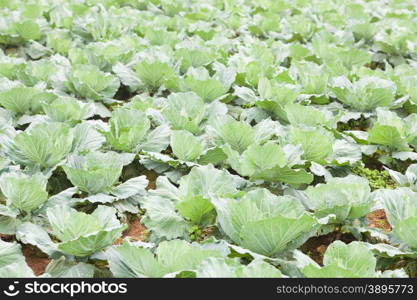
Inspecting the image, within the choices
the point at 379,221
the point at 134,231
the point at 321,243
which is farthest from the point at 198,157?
the point at 379,221

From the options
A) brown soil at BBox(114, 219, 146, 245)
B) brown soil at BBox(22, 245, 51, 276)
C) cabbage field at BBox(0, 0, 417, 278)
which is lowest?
brown soil at BBox(114, 219, 146, 245)

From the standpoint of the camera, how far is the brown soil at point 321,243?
10.6 feet

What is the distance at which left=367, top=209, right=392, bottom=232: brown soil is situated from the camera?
3.52m

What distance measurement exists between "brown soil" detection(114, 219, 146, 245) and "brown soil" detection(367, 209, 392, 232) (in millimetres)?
1378

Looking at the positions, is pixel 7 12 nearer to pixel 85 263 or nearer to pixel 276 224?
A: pixel 85 263

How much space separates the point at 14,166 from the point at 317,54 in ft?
11.9

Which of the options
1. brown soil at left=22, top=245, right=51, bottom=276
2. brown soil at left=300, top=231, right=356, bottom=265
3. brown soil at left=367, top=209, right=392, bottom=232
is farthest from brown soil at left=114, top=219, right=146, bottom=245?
brown soil at left=367, top=209, right=392, bottom=232

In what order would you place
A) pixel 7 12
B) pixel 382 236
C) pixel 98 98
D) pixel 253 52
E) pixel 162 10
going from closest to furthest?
pixel 382 236 < pixel 98 98 < pixel 253 52 < pixel 7 12 < pixel 162 10

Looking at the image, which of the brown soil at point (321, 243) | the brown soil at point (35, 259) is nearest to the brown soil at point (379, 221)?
the brown soil at point (321, 243)

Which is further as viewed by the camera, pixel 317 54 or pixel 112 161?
pixel 317 54

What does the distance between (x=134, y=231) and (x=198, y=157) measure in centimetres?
67

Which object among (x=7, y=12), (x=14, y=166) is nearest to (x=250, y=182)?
(x=14, y=166)

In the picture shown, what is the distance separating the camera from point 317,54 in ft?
19.8

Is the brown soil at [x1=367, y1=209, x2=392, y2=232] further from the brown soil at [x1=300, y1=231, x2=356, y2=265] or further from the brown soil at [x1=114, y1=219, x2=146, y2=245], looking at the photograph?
the brown soil at [x1=114, y1=219, x2=146, y2=245]
